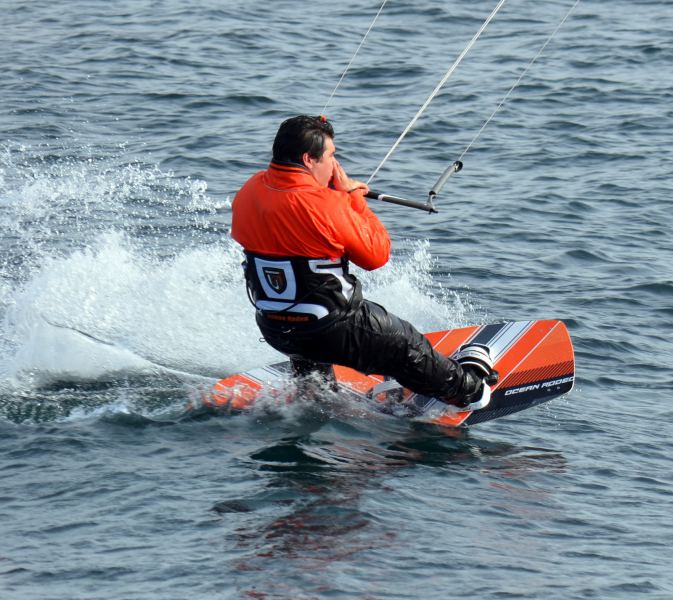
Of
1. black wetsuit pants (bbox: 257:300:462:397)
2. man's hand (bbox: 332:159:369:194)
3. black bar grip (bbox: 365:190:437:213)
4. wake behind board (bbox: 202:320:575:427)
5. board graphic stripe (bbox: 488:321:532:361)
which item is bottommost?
wake behind board (bbox: 202:320:575:427)

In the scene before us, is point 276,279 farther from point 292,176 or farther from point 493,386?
point 493,386

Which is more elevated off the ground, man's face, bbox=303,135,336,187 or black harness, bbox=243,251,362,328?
man's face, bbox=303,135,336,187

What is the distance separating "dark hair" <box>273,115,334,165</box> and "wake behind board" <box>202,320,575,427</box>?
1.80m

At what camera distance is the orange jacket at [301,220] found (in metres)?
6.36

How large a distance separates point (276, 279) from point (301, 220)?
442mm

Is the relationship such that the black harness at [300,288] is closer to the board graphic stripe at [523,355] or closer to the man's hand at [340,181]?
the man's hand at [340,181]

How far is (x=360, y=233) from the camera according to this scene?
6461 millimetres

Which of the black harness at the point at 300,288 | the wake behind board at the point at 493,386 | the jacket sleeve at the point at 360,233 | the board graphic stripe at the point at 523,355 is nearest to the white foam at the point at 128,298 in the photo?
the wake behind board at the point at 493,386

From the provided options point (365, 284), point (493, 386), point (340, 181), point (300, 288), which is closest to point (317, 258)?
point (300, 288)

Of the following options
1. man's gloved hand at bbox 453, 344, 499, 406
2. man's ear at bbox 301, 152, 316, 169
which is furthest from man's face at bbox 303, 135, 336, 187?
man's gloved hand at bbox 453, 344, 499, 406

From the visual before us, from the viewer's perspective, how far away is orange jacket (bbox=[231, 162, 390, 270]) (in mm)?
6363

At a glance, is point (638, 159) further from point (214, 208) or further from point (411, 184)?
point (214, 208)

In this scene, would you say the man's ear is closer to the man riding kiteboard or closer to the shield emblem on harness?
the man riding kiteboard

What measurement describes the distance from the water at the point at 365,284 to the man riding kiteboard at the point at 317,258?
0.60m
